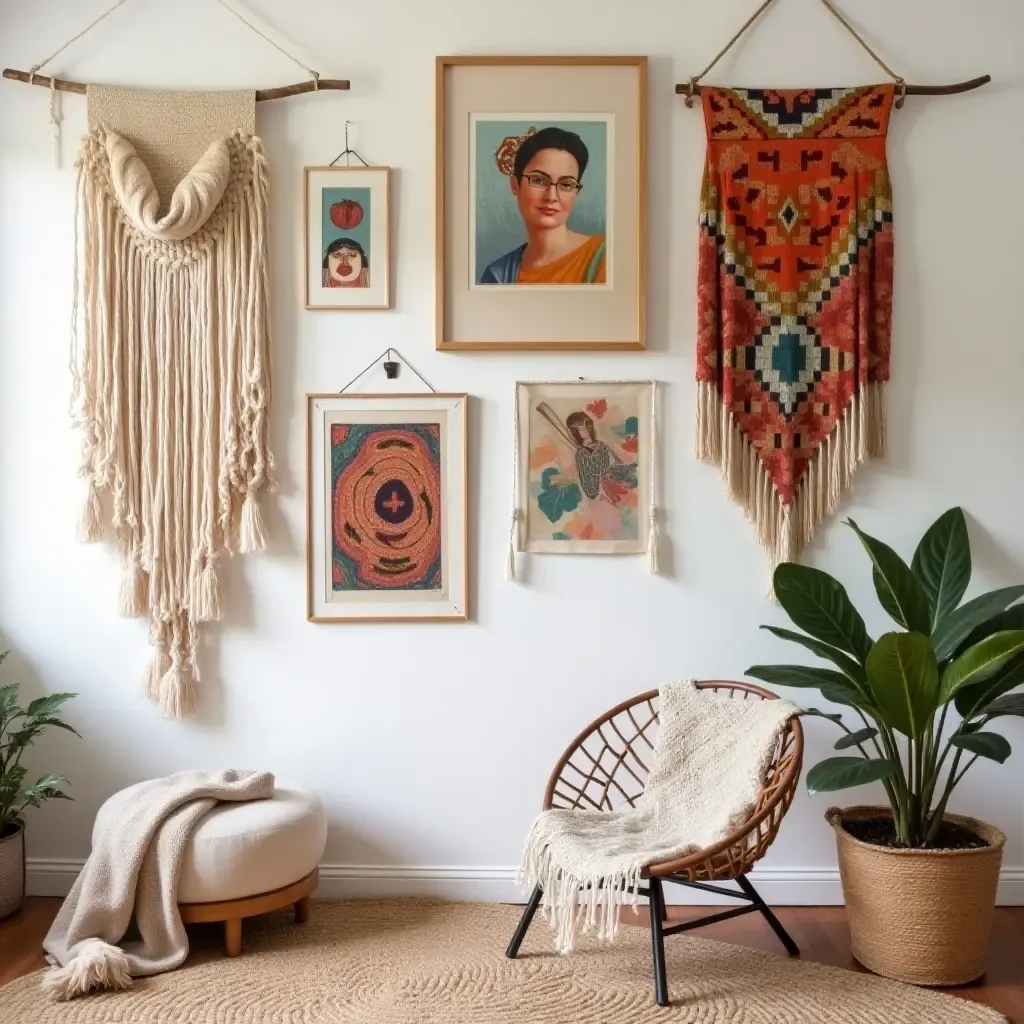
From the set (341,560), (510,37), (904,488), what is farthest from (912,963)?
(510,37)

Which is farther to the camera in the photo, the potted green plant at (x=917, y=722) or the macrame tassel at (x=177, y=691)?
the macrame tassel at (x=177, y=691)

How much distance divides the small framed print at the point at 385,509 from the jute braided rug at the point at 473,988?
0.85 metres

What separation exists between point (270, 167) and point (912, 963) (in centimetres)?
257

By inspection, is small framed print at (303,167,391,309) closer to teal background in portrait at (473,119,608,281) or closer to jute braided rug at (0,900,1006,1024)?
teal background in portrait at (473,119,608,281)

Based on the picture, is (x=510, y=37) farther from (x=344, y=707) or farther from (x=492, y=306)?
(x=344, y=707)

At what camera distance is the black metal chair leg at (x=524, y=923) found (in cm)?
242

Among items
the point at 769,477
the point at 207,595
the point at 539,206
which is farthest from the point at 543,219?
the point at 207,595

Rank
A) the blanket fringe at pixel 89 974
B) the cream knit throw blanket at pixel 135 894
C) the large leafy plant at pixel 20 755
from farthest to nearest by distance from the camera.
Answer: the large leafy plant at pixel 20 755 < the cream knit throw blanket at pixel 135 894 < the blanket fringe at pixel 89 974

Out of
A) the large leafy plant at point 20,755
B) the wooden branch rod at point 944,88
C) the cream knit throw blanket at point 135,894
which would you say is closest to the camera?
the cream knit throw blanket at point 135,894

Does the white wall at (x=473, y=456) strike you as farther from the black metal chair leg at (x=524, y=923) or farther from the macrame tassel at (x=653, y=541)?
the black metal chair leg at (x=524, y=923)

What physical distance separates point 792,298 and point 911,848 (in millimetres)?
1427

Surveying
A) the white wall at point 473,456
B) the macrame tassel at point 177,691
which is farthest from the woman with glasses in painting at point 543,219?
the macrame tassel at point 177,691

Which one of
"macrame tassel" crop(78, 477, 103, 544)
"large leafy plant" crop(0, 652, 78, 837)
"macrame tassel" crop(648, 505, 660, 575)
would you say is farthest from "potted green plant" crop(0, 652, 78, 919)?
"macrame tassel" crop(648, 505, 660, 575)

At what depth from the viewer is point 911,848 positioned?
2404mm
